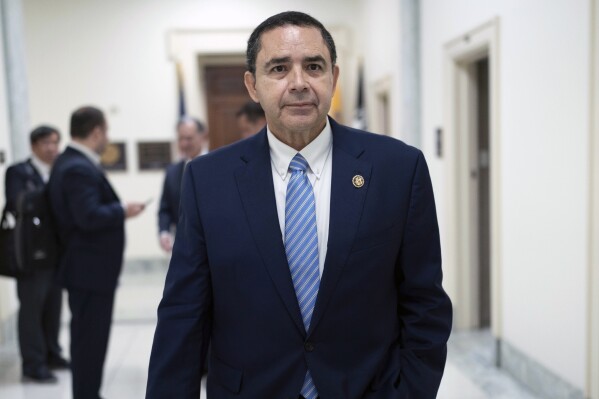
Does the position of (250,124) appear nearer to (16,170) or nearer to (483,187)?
(16,170)

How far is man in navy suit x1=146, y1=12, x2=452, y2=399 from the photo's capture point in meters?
1.54

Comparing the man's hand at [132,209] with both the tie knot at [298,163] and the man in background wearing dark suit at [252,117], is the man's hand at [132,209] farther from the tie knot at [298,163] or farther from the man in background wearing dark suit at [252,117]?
the tie knot at [298,163]

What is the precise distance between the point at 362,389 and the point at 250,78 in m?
0.88

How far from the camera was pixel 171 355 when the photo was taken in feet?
5.20

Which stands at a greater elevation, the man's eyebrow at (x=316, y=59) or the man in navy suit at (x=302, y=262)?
the man's eyebrow at (x=316, y=59)

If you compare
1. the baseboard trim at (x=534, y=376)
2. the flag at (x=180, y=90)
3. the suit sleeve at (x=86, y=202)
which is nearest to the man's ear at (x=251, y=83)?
the suit sleeve at (x=86, y=202)

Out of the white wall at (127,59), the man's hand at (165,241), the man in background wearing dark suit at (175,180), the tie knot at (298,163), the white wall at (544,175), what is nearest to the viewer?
the tie knot at (298,163)

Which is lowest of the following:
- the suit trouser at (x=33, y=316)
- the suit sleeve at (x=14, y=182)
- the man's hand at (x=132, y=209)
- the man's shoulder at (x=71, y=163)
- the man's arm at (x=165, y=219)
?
the suit trouser at (x=33, y=316)

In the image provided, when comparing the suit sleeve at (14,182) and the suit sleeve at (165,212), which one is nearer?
the suit sleeve at (14,182)

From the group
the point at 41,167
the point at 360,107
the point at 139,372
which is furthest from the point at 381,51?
→ the point at 139,372

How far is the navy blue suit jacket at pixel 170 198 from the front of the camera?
14.0 feet

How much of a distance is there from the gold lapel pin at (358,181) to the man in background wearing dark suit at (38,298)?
3042 millimetres

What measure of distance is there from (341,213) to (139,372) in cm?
347

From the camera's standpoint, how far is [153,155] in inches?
329
